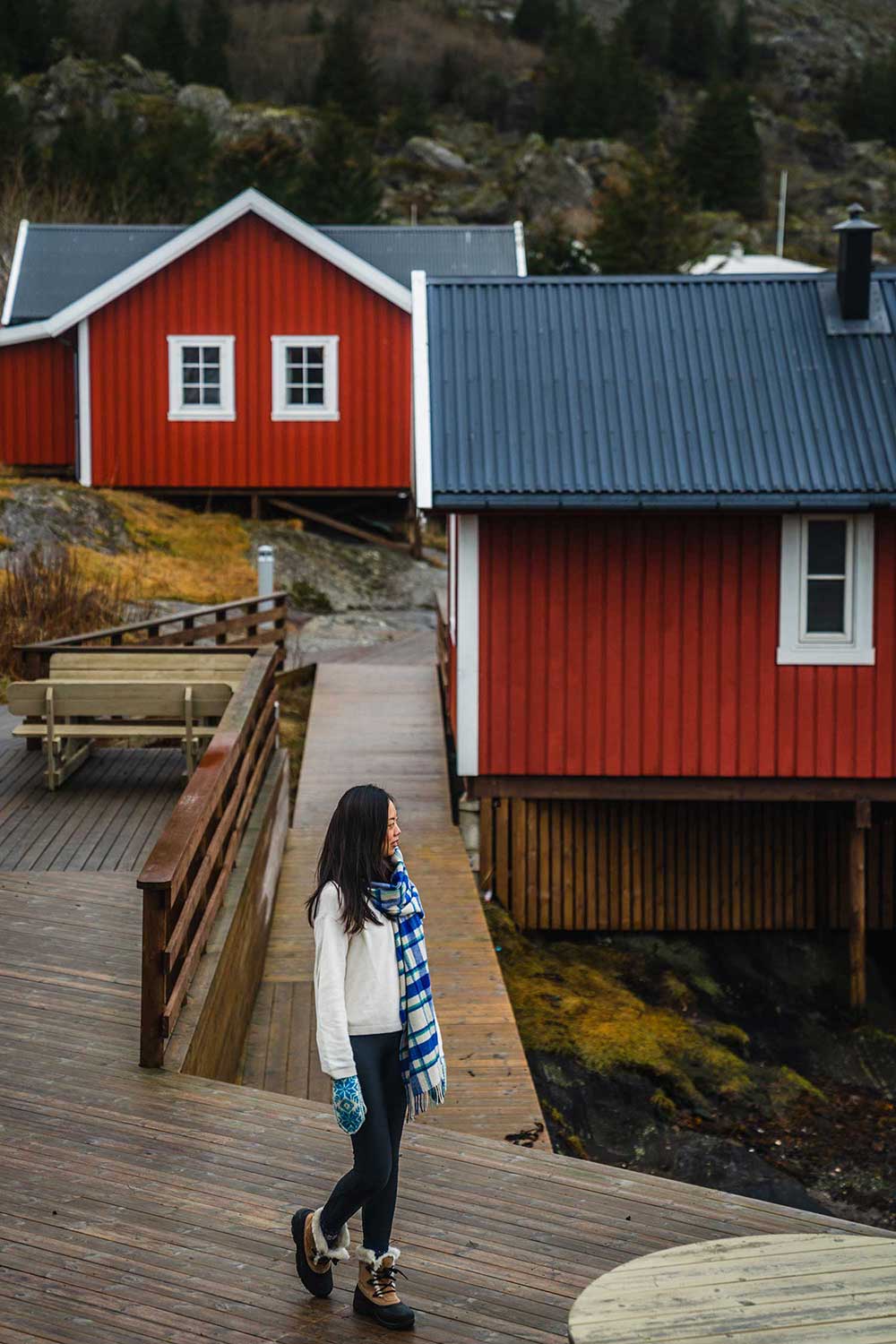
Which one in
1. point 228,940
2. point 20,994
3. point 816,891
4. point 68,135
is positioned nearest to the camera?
point 20,994

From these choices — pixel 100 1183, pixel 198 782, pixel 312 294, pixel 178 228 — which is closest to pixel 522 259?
pixel 312 294

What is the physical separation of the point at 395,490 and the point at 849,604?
13.5 metres

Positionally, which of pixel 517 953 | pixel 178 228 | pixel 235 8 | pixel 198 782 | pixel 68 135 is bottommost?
pixel 517 953

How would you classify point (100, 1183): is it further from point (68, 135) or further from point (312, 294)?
point (68, 135)

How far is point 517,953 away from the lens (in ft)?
41.4

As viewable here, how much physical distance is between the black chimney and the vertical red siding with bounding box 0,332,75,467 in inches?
621

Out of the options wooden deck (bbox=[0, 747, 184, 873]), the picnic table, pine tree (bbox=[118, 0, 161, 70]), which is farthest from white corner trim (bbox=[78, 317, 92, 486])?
pine tree (bbox=[118, 0, 161, 70])

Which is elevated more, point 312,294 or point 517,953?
point 312,294

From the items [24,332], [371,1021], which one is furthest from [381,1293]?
[24,332]

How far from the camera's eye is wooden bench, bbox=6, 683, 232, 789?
11.4 m

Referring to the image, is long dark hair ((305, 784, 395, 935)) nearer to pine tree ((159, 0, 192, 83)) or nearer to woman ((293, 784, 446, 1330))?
woman ((293, 784, 446, 1330))

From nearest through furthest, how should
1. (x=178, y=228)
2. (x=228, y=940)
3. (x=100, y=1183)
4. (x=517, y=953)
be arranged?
(x=100, y=1183) < (x=228, y=940) < (x=517, y=953) < (x=178, y=228)

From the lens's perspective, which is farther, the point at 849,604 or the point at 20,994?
the point at 849,604

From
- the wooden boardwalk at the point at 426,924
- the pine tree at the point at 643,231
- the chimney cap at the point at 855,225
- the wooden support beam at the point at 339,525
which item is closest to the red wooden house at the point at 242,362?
the wooden support beam at the point at 339,525
